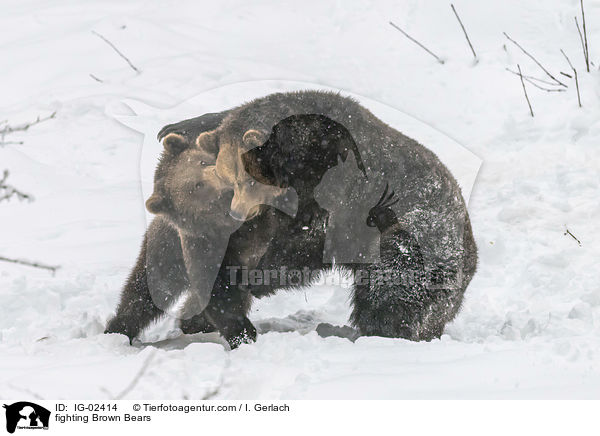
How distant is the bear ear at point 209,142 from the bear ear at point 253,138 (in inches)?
13.5

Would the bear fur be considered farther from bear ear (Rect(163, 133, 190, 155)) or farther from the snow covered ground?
the snow covered ground

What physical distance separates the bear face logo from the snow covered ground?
135 mm

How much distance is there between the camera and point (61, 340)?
17.9 feet

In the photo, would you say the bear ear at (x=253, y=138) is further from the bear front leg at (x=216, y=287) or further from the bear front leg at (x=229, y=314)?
the bear front leg at (x=229, y=314)

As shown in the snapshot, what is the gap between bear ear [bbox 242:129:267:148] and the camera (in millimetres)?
4945

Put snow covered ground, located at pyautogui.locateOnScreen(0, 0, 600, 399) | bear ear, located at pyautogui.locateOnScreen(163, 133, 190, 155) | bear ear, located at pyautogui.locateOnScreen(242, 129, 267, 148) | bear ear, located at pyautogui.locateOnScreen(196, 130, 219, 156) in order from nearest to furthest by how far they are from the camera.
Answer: snow covered ground, located at pyautogui.locateOnScreen(0, 0, 600, 399), bear ear, located at pyautogui.locateOnScreen(242, 129, 267, 148), bear ear, located at pyautogui.locateOnScreen(196, 130, 219, 156), bear ear, located at pyautogui.locateOnScreen(163, 133, 190, 155)

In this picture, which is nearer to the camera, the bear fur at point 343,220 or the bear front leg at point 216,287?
the bear fur at point 343,220

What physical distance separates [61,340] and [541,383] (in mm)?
3422

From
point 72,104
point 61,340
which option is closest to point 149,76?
point 72,104

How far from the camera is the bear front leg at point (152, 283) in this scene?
5.91 m

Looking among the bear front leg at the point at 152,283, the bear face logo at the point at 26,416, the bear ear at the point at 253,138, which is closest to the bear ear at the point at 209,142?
the bear ear at the point at 253,138

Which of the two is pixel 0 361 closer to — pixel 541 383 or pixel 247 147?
pixel 247 147

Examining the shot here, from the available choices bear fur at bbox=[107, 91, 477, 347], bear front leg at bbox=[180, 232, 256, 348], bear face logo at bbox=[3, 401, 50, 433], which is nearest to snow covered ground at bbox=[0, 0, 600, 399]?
bear face logo at bbox=[3, 401, 50, 433]

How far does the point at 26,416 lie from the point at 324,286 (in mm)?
4335
